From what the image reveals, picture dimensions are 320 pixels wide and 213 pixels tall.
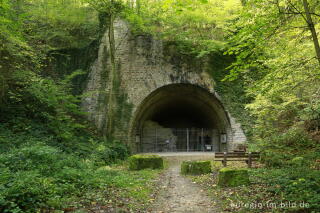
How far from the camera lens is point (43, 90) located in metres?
11.3

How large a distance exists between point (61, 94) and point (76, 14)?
717cm

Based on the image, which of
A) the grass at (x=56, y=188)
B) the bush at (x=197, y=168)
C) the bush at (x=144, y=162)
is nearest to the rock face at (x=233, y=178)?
the grass at (x=56, y=188)

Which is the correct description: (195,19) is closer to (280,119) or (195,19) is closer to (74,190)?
(280,119)

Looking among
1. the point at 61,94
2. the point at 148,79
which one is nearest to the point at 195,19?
the point at 148,79

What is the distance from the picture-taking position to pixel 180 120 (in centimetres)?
2600

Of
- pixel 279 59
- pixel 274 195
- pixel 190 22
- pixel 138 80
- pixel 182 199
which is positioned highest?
pixel 190 22

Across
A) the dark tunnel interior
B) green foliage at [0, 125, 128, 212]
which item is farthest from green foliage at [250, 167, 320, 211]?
the dark tunnel interior

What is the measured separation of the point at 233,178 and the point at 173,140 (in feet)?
53.8

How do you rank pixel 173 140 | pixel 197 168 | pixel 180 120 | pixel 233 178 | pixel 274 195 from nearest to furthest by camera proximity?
1. pixel 274 195
2. pixel 233 178
3. pixel 197 168
4. pixel 173 140
5. pixel 180 120

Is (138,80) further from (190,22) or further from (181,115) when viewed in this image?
(181,115)

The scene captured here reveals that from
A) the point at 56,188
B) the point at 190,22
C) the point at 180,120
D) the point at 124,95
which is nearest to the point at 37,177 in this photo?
the point at 56,188

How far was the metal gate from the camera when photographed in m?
20.7

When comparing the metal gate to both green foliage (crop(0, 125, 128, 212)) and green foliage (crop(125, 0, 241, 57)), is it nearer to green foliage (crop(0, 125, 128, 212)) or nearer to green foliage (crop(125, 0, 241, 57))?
green foliage (crop(125, 0, 241, 57))

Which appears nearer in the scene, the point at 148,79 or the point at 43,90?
the point at 43,90
